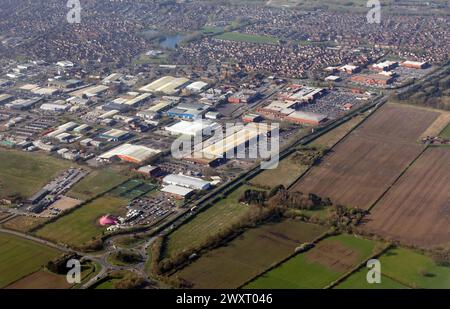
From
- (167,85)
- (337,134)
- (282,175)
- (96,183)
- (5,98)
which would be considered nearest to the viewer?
(96,183)

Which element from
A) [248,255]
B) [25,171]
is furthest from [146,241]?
[25,171]

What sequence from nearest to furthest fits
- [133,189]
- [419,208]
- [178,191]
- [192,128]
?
[419,208], [178,191], [133,189], [192,128]

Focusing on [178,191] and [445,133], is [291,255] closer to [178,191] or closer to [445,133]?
[178,191]

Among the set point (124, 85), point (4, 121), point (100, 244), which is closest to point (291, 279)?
point (100, 244)

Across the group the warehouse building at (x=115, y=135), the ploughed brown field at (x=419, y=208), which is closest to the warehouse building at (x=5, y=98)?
the warehouse building at (x=115, y=135)

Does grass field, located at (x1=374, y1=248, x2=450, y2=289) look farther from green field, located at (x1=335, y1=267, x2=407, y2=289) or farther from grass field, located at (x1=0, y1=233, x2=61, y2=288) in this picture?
grass field, located at (x1=0, y1=233, x2=61, y2=288)
